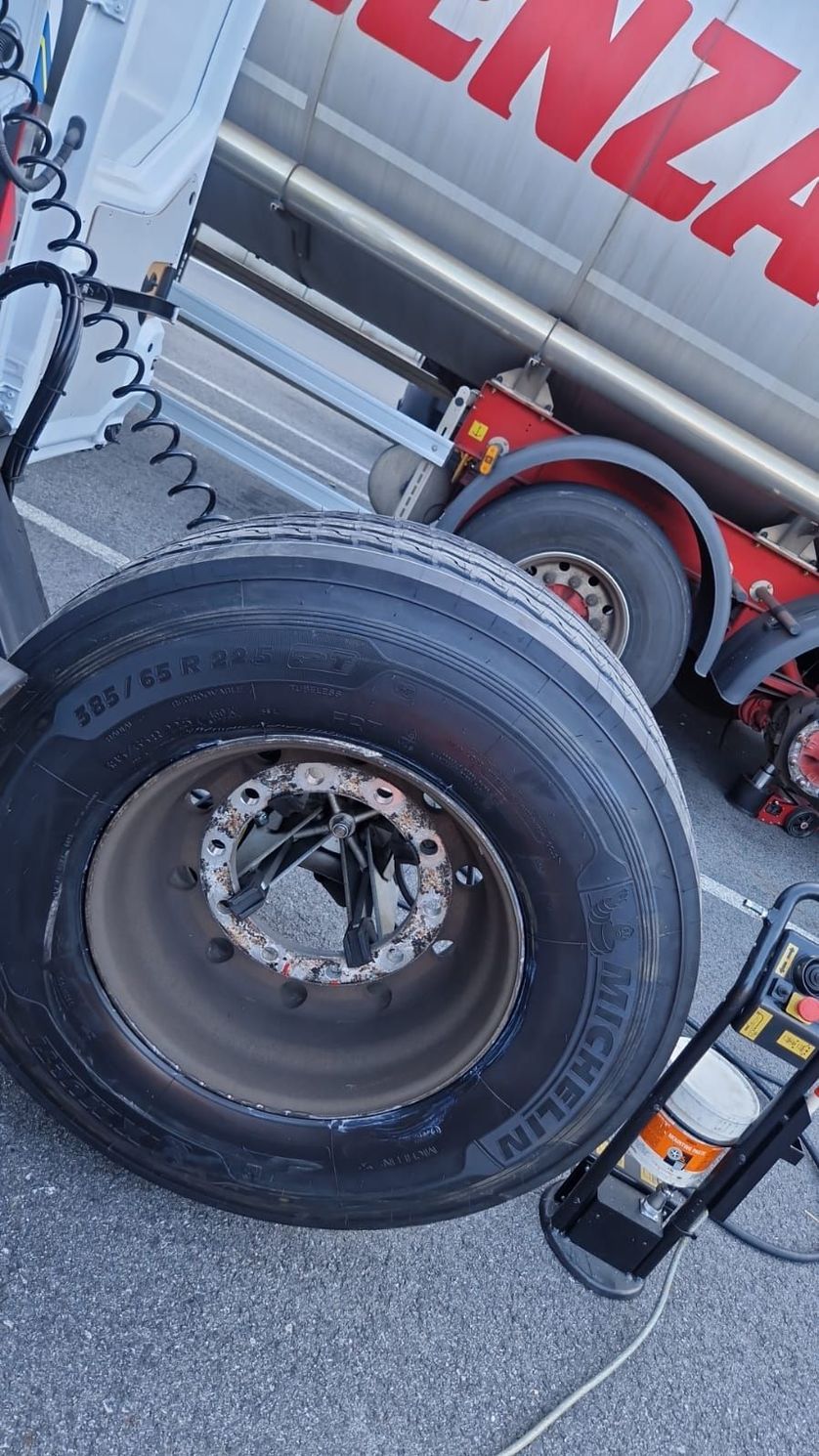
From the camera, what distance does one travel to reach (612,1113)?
5.29 ft

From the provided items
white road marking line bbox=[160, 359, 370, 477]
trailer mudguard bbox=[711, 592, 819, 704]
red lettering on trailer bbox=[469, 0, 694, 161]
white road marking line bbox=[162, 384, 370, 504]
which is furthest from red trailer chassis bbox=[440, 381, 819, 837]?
white road marking line bbox=[160, 359, 370, 477]

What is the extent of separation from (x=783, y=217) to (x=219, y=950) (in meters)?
3.58

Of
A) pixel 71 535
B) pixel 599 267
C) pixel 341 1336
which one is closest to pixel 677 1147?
pixel 341 1336

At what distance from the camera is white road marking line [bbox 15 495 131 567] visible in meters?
4.07

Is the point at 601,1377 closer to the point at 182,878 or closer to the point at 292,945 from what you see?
the point at 292,945

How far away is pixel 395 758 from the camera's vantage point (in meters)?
1.48

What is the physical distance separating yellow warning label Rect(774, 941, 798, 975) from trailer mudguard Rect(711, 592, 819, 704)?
3.07 meters

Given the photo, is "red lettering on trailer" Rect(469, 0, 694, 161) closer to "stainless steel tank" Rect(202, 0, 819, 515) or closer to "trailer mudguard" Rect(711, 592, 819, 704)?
"stainless steel tank" Rect(202, 0, 819, 515)

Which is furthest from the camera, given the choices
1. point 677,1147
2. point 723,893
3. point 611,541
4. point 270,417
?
point 270,417

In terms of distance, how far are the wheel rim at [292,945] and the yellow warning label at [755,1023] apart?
17.2 inches

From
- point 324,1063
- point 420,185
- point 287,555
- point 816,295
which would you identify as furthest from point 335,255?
point 324,1063

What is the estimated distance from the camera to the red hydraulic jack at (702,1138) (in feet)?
5.56

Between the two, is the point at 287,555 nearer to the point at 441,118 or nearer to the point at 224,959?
the point at 224,959

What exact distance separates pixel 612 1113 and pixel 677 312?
3494 millimetres
